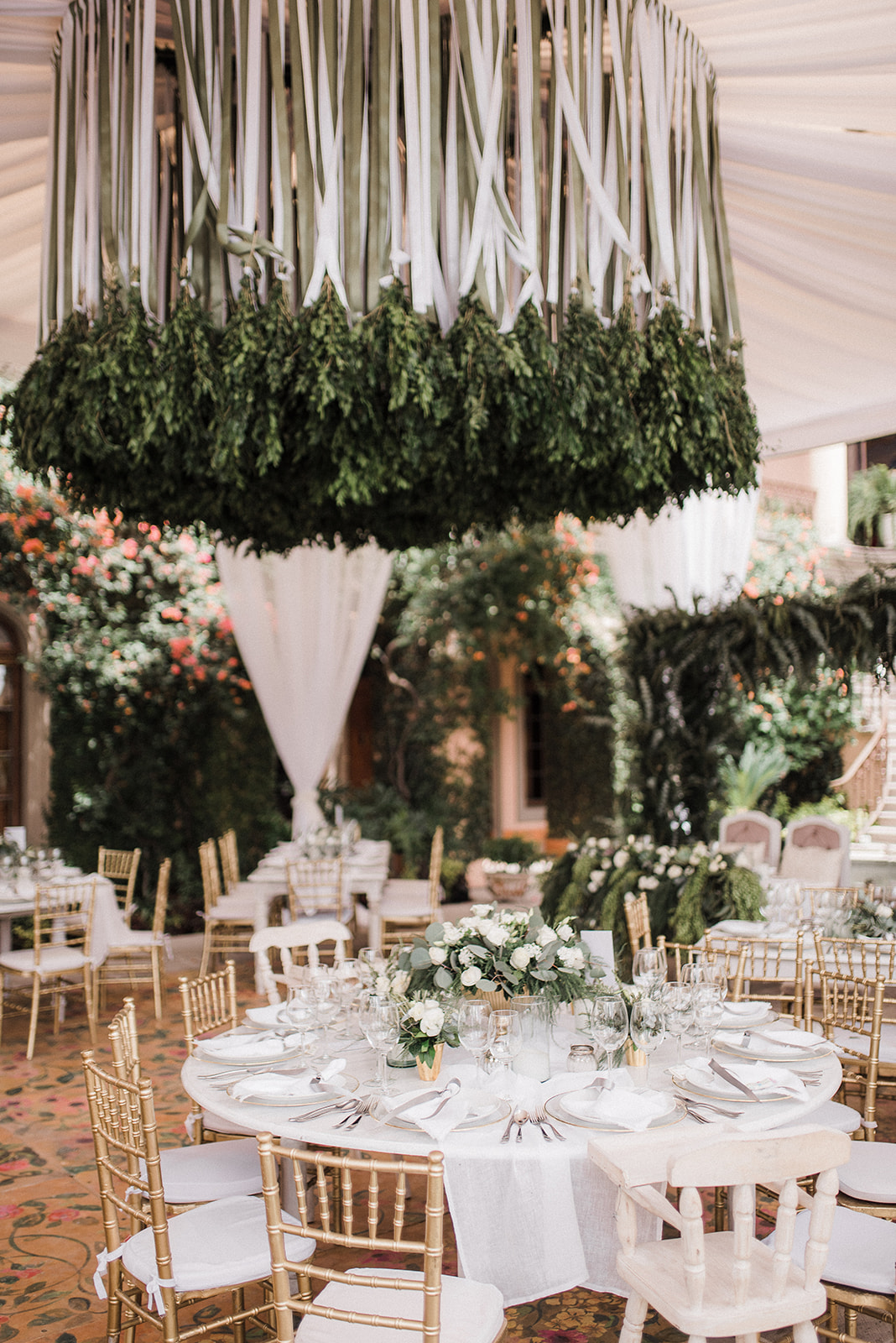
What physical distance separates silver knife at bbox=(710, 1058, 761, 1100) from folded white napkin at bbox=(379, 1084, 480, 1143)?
62 centimetres

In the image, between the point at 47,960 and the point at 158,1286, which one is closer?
the point at 158,1286

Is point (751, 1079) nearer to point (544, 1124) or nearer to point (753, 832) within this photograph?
point (544, 1124)

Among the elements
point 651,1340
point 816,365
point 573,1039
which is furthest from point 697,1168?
point 816,365

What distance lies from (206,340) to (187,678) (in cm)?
647

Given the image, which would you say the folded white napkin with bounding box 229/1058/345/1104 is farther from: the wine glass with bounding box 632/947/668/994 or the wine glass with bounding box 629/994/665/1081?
the wine glass with bounding box 632/947/668/994

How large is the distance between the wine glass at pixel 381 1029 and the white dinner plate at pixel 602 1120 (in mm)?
437

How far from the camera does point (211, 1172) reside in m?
3.03

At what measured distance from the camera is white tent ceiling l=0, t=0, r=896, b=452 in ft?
11.9

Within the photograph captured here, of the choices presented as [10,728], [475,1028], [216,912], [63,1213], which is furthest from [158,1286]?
[10,728]

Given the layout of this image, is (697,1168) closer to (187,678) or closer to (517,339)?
(517,339)

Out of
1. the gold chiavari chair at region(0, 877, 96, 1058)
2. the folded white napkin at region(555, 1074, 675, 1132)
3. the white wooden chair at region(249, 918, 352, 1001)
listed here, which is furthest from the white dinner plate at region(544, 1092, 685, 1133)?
the gold chiavari chair at region(0, 877, 96, 1058)

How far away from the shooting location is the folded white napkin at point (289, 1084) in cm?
270

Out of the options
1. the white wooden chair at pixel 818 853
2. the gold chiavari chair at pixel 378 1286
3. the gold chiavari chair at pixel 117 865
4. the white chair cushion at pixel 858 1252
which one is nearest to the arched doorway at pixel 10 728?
the gold chiavari chair at pixel 117 865

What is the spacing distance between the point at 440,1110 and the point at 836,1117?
4.70ft
